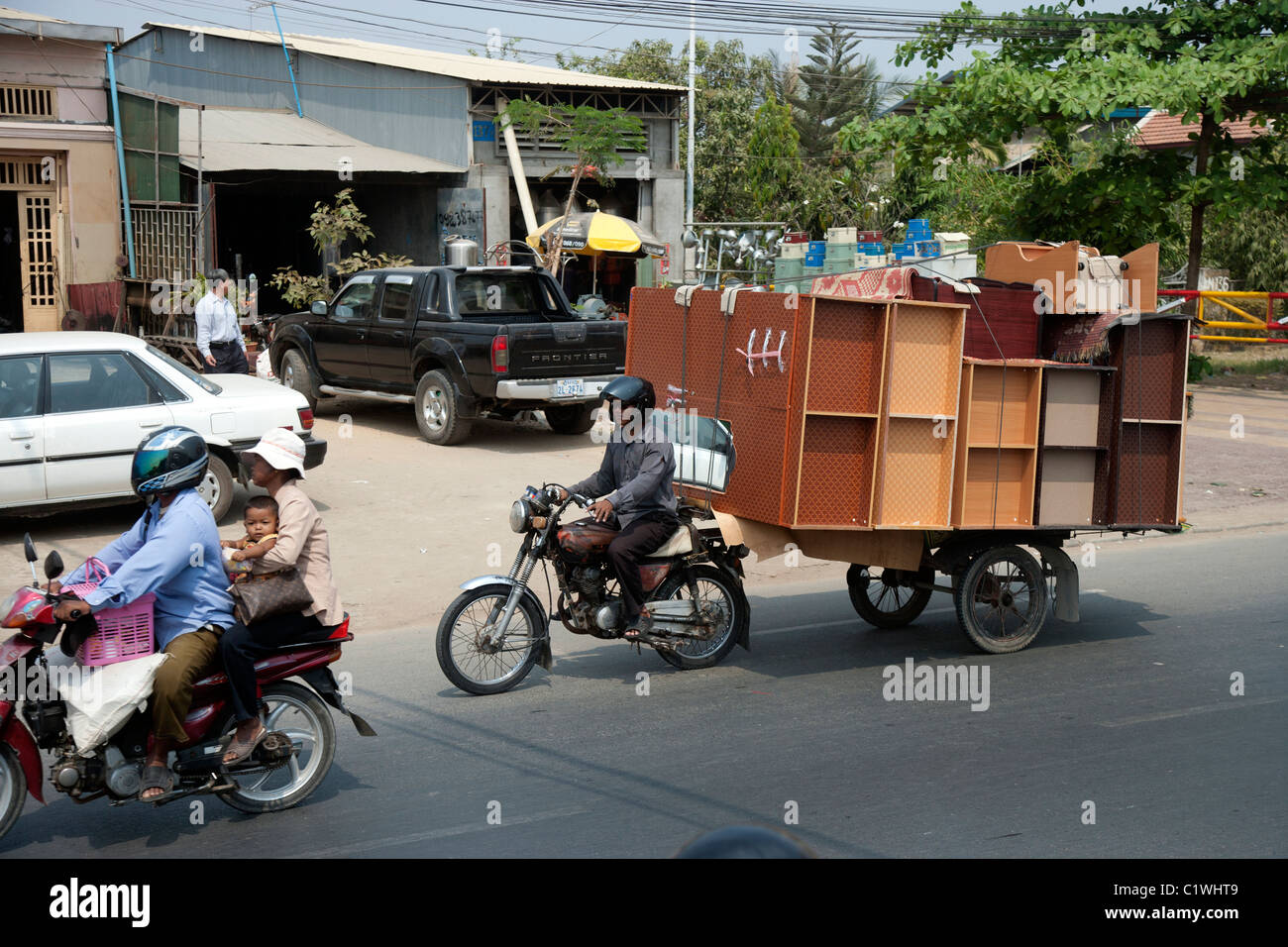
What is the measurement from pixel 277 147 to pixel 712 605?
1858cm

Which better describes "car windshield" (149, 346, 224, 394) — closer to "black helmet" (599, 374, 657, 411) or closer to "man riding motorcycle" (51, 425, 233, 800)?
"black helmet" (599, 374, 657, 411)

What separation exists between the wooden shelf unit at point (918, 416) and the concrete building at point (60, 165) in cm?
1590

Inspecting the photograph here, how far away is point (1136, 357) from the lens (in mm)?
7637

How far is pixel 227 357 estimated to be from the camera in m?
14.7

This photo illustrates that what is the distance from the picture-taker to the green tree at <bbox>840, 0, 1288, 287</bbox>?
719 inches

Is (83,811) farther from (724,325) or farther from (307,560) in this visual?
(724,325)

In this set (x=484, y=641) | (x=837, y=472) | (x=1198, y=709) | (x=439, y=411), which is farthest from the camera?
(x=439, y=411)

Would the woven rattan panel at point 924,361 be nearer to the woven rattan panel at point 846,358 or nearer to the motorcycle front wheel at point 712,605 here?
the woven rattan panel at point 846,358

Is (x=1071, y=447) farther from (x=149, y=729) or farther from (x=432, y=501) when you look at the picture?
(x=432, y=501)

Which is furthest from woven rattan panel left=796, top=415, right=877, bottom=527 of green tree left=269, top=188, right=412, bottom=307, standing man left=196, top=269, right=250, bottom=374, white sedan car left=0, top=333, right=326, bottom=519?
green tree left=269, top=188, right=412, bottom=307

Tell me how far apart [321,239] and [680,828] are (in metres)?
17.6

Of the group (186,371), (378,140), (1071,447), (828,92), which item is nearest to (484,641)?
(1071,447)

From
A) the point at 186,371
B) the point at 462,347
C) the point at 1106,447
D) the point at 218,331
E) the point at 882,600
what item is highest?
the point at 218,331

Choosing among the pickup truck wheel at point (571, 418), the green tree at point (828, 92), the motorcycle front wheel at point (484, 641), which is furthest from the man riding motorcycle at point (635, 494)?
the green tree at point (828, 92)
